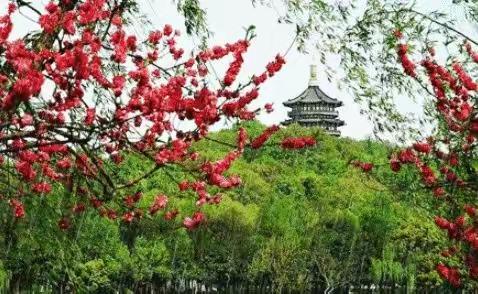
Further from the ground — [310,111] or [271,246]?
[310,111]

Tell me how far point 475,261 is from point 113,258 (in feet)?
88.8

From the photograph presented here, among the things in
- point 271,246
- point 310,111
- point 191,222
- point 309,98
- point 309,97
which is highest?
point 309,97

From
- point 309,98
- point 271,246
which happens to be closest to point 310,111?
point 309,98

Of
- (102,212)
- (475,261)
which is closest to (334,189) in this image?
(475,261)

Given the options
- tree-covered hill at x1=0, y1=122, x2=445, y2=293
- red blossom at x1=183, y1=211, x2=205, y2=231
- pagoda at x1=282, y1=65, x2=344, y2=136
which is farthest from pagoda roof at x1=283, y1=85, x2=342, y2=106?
red blossom at x1=183, y1=211, x2=205, y2=231

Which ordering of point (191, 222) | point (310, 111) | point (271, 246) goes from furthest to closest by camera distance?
point (310, 111) → point (271, 246) → point (191, 222)

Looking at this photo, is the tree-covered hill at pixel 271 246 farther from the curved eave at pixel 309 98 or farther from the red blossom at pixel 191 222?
the curved eave at pixel 309 98

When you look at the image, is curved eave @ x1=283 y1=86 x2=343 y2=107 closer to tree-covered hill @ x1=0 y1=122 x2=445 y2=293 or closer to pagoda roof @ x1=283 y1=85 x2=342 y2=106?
pagoda roof @ x1=283 y1=85 x2=342 y2=106

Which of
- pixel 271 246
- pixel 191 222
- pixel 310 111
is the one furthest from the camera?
pixel 310 111

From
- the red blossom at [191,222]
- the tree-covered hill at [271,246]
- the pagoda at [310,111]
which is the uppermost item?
the pagoda at [310,111]

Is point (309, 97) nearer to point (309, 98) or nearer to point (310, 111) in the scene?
point (309, 98)

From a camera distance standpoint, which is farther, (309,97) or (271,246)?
(309,97)

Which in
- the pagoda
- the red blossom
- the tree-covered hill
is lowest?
the red blossom

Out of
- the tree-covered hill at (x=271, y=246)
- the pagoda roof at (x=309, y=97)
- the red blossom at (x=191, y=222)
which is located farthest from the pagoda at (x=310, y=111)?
the red blossom at (x=191, y=222)
